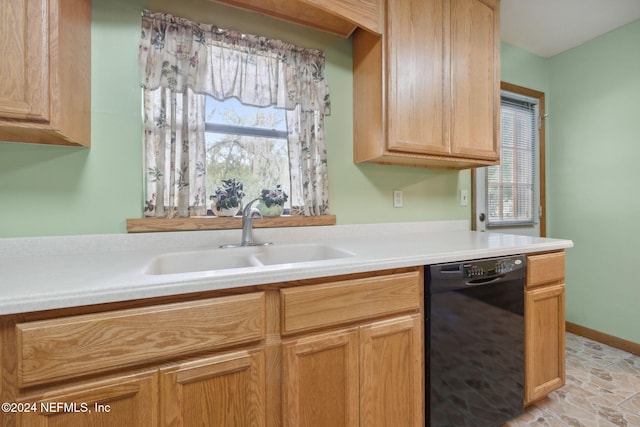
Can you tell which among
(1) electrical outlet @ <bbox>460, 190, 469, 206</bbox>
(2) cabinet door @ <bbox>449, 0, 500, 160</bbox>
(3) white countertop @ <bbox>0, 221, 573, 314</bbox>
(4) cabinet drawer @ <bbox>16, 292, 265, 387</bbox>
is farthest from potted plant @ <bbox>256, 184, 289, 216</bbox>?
(1) electrical outlet @ <bbox>460, 190, 469, 206</bbox>

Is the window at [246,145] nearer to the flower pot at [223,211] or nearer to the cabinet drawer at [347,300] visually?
the flower pot at [223,211]

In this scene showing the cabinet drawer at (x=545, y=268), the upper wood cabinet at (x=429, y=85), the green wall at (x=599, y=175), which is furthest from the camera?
the green wall at (x=599, y=175)

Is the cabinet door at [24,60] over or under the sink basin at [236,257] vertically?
over

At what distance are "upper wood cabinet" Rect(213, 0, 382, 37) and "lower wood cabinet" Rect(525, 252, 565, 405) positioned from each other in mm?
1506

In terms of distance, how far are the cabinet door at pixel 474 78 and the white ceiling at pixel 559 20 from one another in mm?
439

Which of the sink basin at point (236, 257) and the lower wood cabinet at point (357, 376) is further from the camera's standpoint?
the sink basin at point (236, 257)

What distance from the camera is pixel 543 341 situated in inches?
56.7

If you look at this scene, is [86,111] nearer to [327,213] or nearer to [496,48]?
[327,213]

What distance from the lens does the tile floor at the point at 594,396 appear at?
144 centimetres

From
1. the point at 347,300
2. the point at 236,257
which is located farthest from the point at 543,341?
the point at 236,257

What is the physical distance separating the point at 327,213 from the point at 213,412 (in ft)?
3.63

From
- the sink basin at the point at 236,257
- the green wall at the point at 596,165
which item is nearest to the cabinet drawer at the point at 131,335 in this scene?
the sink basin at the point at 236,257

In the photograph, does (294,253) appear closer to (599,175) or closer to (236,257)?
(236,257)

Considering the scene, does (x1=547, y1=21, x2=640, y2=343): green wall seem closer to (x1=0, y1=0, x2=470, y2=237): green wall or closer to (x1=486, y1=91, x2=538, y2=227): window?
(x1=486, y1=91, x2=538, y2=227): window
